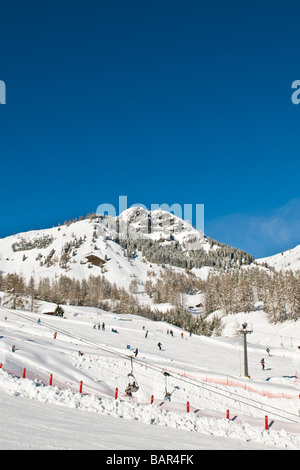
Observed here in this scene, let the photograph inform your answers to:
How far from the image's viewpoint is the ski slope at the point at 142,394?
10758 millimetres

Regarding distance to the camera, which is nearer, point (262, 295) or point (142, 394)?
point (142, 394)

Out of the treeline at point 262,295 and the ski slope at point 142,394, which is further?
the treeline at point 262,295

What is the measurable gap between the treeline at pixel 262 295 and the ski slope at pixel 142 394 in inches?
1184

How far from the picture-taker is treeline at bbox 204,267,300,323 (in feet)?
264

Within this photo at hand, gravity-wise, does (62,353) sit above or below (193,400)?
above

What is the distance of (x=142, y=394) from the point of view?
2547 cm

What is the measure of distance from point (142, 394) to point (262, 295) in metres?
91.7

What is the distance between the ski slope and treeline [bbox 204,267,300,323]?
3007 centimetres

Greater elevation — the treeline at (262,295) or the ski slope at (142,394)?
the treeline at (262,295)

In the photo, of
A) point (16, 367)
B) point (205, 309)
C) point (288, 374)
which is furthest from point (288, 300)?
point (16, 367)

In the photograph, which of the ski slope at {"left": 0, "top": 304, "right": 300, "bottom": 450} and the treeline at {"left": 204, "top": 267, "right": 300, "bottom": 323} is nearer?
the ski slope at {"left": 0, "top": 304, "right": 300, "bottom": 450}
